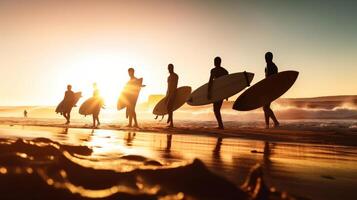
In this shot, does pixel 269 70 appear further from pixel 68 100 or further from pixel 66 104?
pixel 66 104

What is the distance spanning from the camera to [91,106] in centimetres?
2212

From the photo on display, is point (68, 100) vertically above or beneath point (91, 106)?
above

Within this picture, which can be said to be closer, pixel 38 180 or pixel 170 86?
pixel 38 180

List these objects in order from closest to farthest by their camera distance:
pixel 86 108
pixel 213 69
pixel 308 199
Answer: pixel 308 199 < pixel 213 69 < pixel 86 108

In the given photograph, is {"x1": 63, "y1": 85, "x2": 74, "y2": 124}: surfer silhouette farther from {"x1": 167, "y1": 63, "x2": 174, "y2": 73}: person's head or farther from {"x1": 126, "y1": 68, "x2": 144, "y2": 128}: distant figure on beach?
{"x1": 167, "y1": 63, "x2": 174, "y2": 73}: person's head

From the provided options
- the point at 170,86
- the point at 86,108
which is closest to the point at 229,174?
the point at 170,86

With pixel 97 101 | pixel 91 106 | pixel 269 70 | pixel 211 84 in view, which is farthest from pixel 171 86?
pixel 91 106

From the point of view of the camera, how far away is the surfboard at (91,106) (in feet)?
68.6

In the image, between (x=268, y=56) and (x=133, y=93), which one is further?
(x=133, y=93)

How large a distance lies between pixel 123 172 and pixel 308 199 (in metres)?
1.25

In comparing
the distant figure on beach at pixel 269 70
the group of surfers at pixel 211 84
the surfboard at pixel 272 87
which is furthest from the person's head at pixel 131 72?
the distant figure on beach at pixel 269 70

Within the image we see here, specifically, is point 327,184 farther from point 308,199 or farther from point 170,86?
point 170,86

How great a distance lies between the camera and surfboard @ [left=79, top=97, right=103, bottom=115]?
68.6ft

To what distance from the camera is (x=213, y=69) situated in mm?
14750
